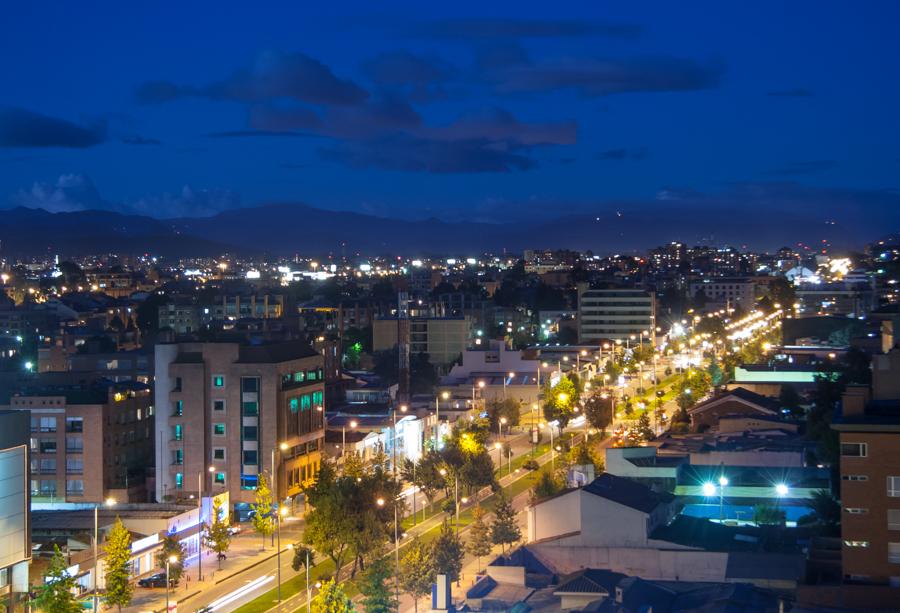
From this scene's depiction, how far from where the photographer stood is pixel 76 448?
2850cm

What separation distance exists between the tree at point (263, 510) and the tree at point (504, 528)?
4054mm

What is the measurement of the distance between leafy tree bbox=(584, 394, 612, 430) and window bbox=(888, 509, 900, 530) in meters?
21.1

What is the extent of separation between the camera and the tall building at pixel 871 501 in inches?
669

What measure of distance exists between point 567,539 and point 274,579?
4.77m

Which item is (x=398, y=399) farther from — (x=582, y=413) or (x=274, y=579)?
(x=274, y=579)

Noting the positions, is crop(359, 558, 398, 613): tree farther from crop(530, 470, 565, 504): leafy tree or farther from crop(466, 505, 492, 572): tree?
crop(530, 470, 565, 504): leafy tree

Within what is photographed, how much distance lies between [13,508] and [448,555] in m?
6.99

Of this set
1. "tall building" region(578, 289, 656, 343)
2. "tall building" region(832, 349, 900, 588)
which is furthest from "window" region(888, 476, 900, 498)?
"tall building" region(578, 289, 656, 343)

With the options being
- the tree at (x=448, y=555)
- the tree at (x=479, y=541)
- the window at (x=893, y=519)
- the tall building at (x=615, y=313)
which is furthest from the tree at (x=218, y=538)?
the tall building at (x=615, y=313)

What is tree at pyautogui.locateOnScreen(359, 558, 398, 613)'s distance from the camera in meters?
18.3

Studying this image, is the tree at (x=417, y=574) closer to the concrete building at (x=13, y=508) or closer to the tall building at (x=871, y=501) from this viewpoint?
the concrete building at (x=13, y=508)

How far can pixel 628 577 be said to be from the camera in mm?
19562

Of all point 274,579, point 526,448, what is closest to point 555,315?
point 526,448

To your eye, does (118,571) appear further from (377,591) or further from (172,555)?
(377,591)
